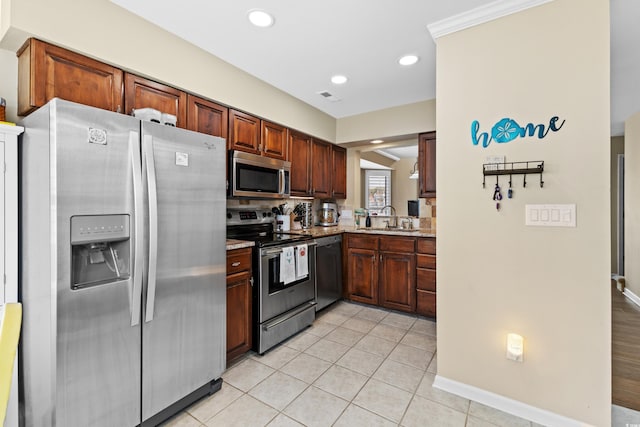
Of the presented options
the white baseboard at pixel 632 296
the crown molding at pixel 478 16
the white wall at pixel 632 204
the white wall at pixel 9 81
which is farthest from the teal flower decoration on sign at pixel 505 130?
the white baseboard at pixel 632 296

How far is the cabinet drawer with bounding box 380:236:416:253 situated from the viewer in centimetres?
325

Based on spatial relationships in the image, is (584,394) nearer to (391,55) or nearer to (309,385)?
(309,385)

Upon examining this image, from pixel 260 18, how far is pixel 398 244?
2.52m

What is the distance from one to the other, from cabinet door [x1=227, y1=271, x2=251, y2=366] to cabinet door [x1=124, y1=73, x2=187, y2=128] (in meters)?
1.32

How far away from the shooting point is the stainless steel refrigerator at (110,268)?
1317 mm

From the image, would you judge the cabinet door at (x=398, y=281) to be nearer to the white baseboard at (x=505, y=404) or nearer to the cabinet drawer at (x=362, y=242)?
the cabinet drawer at (x=362, y=242)

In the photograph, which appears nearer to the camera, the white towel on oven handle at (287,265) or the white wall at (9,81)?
the white wall at (9,81)

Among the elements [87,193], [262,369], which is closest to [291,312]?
[262,369]

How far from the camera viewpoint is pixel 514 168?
1795 mm

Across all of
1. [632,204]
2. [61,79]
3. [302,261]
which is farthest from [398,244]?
[632,204]

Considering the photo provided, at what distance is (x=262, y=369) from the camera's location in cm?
226

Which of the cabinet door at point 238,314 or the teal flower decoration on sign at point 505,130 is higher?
the teal flower decoration on sign at point 505,130

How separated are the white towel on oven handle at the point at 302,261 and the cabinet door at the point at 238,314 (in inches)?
21.1

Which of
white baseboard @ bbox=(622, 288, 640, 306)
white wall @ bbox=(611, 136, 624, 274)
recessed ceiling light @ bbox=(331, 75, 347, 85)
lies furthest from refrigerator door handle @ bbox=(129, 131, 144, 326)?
white wall @ bbox=(611, 136, 624, 274)
